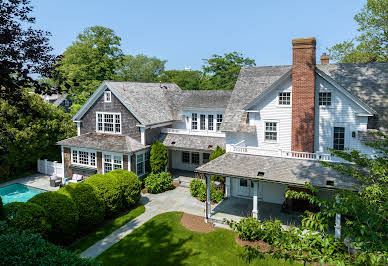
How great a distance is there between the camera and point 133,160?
24.3 metres

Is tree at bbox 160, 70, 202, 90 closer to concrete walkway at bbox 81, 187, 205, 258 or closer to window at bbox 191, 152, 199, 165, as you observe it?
window at bbox 191, 152, 199, 165

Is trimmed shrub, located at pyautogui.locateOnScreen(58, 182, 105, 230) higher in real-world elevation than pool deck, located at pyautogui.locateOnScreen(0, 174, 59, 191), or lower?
higher

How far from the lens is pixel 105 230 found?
57.5 ft

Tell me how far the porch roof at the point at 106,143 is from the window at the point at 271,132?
1073 centimetres

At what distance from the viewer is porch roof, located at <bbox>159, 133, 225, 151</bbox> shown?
25422 millimetres

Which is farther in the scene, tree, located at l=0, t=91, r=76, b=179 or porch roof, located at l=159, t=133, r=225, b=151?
tree, located at l=0, t=91, r=76, b=179

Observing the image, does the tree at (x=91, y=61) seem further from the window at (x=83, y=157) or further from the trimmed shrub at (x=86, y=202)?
the trimmed shrub at (x=86, y=202)

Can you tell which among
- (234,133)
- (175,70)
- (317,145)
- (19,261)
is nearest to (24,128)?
(234,133)

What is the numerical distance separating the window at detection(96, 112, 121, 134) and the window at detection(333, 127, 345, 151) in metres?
18.2

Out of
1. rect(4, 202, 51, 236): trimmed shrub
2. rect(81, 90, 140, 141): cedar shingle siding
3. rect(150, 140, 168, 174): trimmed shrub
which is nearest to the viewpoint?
rect(4, 202, 51, 236): trimmed shrub

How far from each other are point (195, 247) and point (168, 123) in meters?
15.4

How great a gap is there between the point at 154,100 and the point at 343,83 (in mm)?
17656

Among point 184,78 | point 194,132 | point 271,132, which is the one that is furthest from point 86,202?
point 184,78

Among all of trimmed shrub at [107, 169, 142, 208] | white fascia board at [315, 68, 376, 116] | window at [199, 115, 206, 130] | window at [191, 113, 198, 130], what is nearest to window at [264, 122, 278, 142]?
white fascia board at [315, 68, 376, 116]
